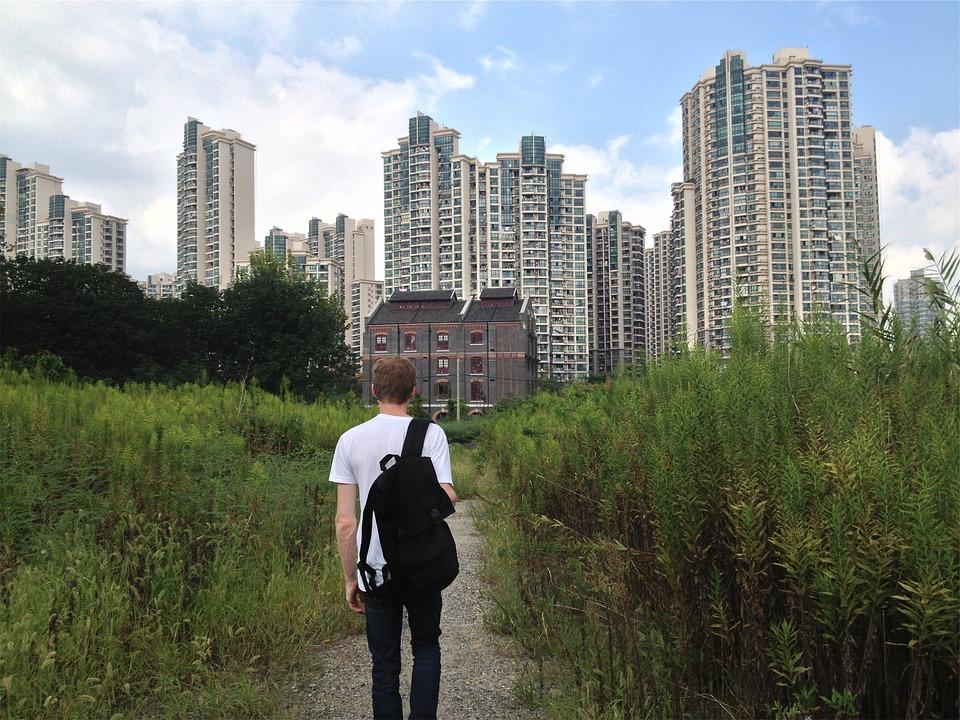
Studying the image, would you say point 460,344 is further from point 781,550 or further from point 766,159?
point 781,550

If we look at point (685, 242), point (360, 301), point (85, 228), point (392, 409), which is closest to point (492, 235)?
point (685, 242)

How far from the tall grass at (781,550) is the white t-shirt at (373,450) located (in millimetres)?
1045

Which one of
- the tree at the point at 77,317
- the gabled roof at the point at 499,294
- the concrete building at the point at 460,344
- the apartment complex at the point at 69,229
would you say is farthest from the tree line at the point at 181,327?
the apartment complex at the point at 69,229

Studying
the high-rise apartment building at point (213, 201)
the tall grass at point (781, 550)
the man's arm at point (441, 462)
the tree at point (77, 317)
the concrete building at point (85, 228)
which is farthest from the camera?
the high-rise apartment building at point (213, 201)

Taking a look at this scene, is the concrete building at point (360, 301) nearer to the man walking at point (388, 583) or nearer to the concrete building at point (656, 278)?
the concrete building at point (656, 278)

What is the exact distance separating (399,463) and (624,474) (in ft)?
5.59

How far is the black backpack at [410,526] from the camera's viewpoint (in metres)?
2.83

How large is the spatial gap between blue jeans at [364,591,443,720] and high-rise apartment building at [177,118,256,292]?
269 feet

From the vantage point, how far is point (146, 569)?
3895 millimetres

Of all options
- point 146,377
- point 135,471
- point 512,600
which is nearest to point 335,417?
point 135,471

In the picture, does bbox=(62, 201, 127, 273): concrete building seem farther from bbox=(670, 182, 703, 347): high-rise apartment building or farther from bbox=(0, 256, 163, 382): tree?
bbox=(670, 182, 703, 347): high-rise apartment building

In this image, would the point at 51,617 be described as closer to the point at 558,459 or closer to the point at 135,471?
the point at 135,471

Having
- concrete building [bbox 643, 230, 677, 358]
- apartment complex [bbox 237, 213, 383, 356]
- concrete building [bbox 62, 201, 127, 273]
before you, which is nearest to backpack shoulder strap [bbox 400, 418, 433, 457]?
concrete building [bbox 62, 201, 127, 273]

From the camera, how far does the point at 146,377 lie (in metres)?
22.3
